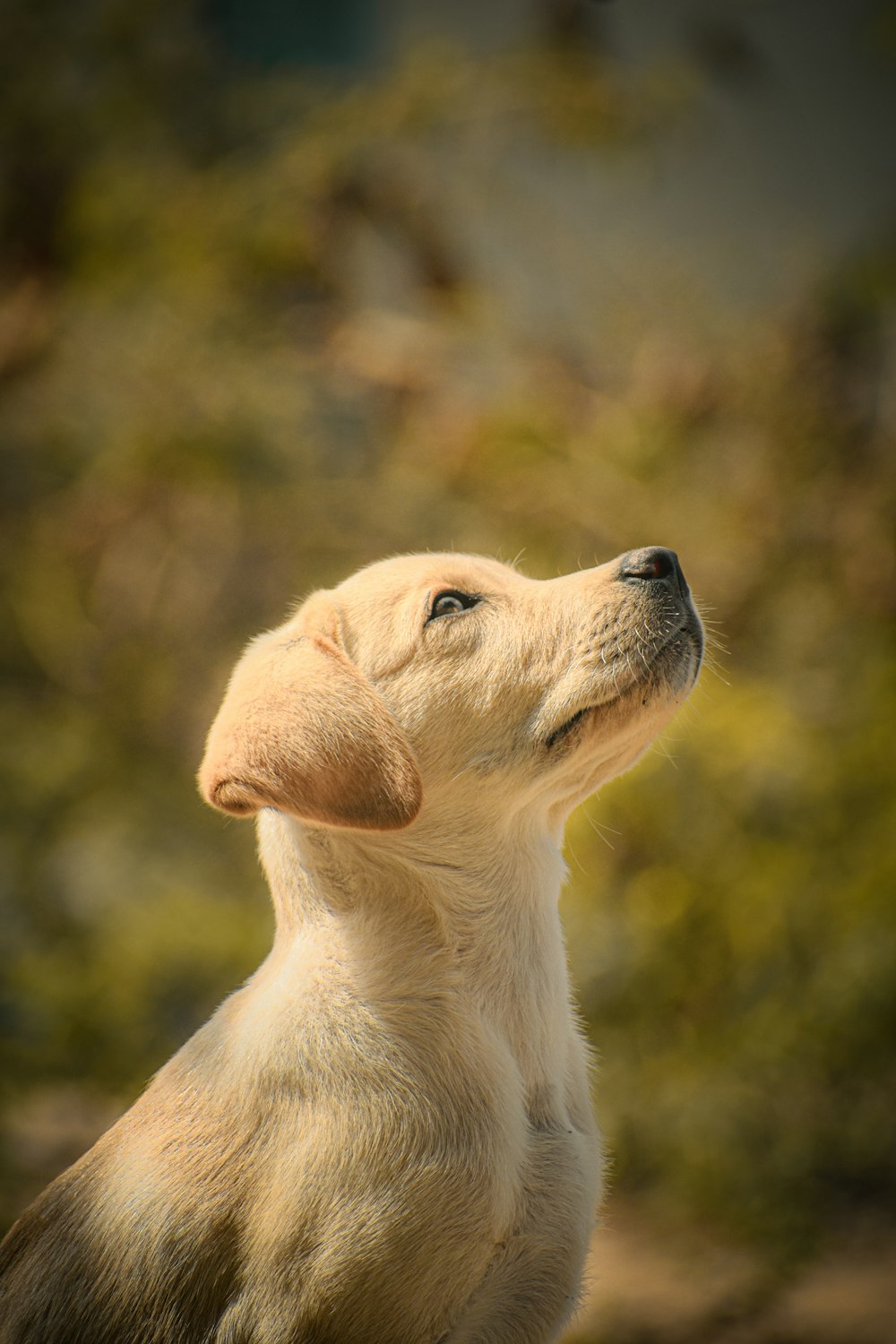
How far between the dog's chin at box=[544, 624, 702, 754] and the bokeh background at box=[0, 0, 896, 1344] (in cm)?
304

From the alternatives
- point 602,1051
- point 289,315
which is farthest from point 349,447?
point 602,1051

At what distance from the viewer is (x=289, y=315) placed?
5.63 m

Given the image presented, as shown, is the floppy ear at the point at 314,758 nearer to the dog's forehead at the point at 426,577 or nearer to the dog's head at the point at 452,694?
the dog's head at the point at 452,694

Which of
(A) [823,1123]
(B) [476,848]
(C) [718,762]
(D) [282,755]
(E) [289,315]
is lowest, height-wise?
(A) [823,1123]

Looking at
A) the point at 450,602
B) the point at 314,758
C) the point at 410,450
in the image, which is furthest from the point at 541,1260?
the point at 410,450

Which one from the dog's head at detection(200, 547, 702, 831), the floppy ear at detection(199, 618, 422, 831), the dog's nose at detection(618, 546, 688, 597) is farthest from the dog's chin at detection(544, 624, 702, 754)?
the floppy ear at detection(199, 618, 422, 831)

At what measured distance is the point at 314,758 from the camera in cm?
148

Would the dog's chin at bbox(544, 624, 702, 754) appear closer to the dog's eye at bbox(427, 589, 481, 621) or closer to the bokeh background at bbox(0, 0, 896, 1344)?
the dog's eye at bbox(427, 589, 481, 621)

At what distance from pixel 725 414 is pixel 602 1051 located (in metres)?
3.15

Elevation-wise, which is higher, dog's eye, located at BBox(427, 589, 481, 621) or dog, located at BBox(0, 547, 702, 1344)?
dog's eye, located at BBox(427, 589, 481, 621)

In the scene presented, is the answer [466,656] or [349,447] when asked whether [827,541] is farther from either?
[466,656]

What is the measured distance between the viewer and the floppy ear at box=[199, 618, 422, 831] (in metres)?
1.48

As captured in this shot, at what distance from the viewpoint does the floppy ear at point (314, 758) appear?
1480 millimetres

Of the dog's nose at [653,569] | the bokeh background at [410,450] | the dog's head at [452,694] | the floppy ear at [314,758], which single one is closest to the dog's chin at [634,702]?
the dog's head at [452,694]
